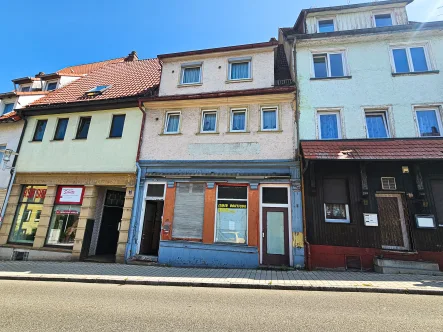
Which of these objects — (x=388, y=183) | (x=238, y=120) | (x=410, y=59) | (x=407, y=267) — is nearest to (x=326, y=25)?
(x=410, y=59)

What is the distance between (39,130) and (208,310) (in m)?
14.5

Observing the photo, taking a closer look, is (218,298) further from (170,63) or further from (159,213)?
(170,63)

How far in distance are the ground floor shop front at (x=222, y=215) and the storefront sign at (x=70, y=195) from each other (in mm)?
3389

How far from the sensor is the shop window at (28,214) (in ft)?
40.6

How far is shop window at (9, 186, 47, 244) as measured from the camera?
12375 mm

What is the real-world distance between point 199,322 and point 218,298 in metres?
1.63

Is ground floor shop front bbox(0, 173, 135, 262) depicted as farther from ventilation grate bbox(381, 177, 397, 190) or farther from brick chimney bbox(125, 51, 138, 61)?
brick chimney bbox(125, 51, 138, 61)

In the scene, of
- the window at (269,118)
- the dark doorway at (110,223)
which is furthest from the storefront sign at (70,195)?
the window at (269,118)

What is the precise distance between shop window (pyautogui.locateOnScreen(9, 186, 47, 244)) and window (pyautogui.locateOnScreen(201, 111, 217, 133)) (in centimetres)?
901

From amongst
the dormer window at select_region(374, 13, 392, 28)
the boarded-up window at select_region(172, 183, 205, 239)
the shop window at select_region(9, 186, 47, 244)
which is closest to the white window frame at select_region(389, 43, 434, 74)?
the dormer window at select_region(374, 13, 392, 28)

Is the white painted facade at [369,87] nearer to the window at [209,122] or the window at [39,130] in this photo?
the window at [209,122]

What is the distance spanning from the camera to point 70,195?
40.6ft

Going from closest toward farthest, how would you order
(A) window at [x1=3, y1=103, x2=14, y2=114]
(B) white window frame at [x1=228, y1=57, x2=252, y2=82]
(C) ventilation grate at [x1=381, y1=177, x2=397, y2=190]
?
(C) ventilation grate at [x1=381, y1=177, x2=397, y2=190] < (B) white window frame at [x1=228, y1=57, x2=252, y2=82] < (A) window at [x1=3, y1=103, x2=14, y2=114]

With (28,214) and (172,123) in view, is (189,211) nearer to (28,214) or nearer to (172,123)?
(172,123)
